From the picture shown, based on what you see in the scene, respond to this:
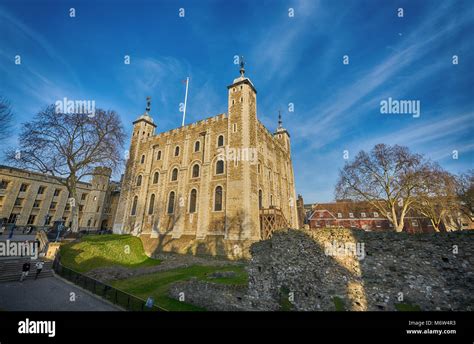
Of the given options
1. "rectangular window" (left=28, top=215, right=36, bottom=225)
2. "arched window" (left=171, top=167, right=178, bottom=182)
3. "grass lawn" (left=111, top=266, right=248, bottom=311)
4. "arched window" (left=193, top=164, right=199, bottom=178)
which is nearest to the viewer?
"grass lawn" (left=111, top=266, right=248, bottom=311)

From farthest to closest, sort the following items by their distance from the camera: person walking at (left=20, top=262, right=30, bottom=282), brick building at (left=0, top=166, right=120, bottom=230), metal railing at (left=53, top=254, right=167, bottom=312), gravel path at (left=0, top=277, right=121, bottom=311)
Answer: brick building at (left=0, top=166, right=120, bottom=230) < person walking at (left=20, top=262, right=30, bottom=282) < gravel path at (left=0, top=277, right=121, bottom=311) < metal railing at (left=53, top=254, right=167, bottom=312)

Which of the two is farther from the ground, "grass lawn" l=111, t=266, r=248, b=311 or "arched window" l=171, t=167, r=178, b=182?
"arched window" l=171, t=167, r=178, b=182

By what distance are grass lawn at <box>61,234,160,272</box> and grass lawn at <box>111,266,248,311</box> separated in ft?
15.3

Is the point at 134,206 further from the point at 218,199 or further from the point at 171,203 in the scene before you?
the point at 218,199

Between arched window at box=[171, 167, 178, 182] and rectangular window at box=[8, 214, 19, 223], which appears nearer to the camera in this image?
arched window at box=[171, 167, 178, 182]

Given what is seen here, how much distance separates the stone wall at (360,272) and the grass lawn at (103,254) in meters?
13.7

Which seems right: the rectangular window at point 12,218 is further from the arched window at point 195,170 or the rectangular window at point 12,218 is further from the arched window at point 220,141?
the arched window at point 220,141

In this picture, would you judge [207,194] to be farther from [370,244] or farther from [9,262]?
[370,244]

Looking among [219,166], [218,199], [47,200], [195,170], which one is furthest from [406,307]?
[47,200]

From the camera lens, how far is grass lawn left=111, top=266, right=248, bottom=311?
1072 centimetres

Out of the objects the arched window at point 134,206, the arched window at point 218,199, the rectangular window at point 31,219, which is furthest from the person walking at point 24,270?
the rectangular window at point 31,219

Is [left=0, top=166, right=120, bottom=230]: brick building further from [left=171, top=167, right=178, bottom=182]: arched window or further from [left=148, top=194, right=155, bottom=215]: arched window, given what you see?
[left=171, top=167, right=178, bottom=182]: arched window

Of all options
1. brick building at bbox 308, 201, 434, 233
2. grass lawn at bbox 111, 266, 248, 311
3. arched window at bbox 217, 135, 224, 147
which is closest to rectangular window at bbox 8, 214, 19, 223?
grass lawn at bbox 111, 266, 248, 311

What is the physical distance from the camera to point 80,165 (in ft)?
73.7
